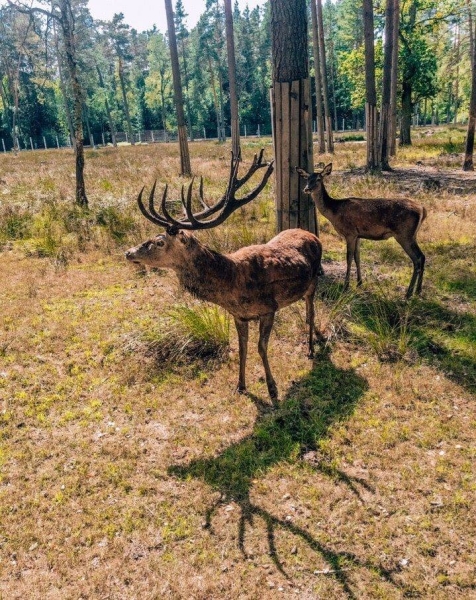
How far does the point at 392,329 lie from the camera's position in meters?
5.67

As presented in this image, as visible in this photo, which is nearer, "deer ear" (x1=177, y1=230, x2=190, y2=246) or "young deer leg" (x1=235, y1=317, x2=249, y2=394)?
"deer ear" (x1=177, y1=230, x2=190, y2=246)

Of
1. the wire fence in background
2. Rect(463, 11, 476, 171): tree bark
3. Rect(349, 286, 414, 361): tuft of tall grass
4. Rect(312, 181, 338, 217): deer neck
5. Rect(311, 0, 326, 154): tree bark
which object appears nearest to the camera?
Rect(349, 286, 414, 361): tuft of tall grass

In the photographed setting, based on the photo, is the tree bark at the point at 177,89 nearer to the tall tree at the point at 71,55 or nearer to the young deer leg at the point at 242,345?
the tall tree at the point at 71,55

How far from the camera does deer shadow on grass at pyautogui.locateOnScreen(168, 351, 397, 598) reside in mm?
3304

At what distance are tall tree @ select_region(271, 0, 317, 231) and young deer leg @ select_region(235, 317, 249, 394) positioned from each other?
2967mm

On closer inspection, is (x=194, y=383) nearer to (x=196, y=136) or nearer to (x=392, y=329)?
(x=392, y=329)

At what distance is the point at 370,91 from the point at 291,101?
11490mm

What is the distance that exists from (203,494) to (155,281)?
5021 mm

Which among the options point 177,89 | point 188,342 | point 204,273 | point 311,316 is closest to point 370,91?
point 177,89

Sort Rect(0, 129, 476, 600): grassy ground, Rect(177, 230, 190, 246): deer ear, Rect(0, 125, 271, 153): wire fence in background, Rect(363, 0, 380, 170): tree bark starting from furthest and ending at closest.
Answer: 1. Rect(0, 125, 271, 153): wire fence in background
2. Rect(363, 0, 380, 170): tree bark
3. Rect(177, 230, 190, 246): deer ear
4. Rect(0, 129, 476, 600): grassy ground

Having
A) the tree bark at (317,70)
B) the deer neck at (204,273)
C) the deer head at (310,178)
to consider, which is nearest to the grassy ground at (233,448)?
the deer neck at (204,273)

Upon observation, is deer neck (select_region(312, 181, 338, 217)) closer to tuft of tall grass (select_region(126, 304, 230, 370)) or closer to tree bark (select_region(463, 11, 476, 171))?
tuft of tall grass (select_region(126, 304, 230, 370))

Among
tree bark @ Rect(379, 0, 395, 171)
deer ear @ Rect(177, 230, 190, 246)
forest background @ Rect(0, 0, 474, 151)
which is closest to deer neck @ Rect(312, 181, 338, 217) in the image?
deer ear @ Rect(177, 230, 190, 246)

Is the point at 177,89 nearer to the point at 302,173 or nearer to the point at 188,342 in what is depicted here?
the point at 302,173
